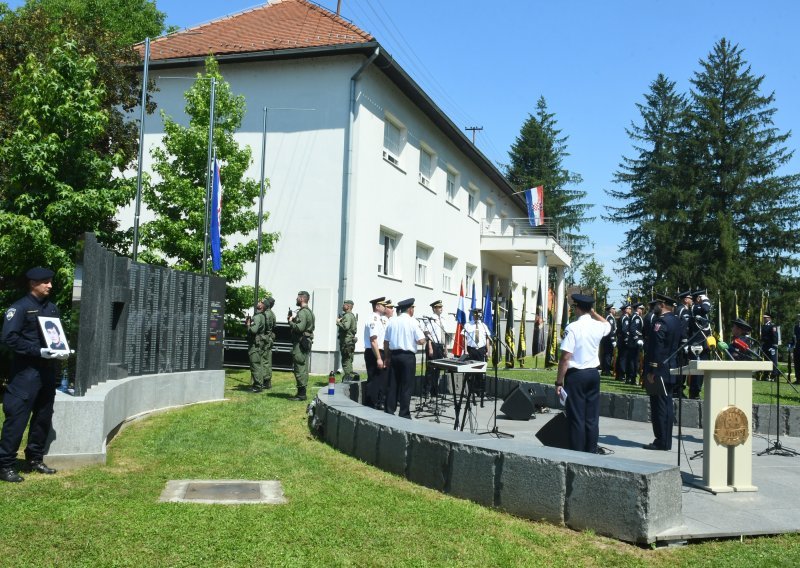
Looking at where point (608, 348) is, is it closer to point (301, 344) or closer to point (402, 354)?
point (301, 344)

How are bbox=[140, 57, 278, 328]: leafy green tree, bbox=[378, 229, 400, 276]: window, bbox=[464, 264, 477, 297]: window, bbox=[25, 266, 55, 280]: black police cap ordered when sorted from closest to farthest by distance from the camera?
bbox=[25, 266, 55, 280]: black police cap < bbox=[140, 57, 278, 328]: leafy green tree < bbox=[378, 229, 400, 276]: window < bbox=[464, 264, 477, 297]: window

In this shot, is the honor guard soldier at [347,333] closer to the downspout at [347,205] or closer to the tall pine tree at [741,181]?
the downspout at [347,205]

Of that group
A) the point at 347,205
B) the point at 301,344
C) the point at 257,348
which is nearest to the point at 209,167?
the point at 257,348

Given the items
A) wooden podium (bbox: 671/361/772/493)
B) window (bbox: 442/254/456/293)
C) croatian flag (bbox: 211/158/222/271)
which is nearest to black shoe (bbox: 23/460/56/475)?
wooden podium (bbox: 671/361/772/493)

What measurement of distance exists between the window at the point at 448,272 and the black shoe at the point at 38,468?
2258cm

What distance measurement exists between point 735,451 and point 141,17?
36.1m

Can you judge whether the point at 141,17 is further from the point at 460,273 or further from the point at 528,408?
the point at 528,408

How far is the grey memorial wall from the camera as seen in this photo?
834 centimetres

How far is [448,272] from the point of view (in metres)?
30.2

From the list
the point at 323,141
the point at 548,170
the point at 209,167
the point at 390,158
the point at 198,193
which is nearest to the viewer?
the point at 209,167

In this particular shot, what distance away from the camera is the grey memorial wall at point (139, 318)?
27.3 feet

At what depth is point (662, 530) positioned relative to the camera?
5.39 m

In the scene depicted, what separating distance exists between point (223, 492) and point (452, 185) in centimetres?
2543

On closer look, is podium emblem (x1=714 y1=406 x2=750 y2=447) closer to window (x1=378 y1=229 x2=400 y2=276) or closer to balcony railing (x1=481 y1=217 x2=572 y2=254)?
window (x1=378 y1=229 x2=400 y2=276)
